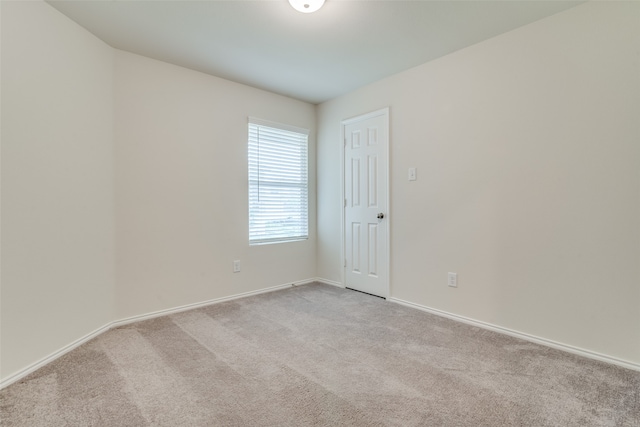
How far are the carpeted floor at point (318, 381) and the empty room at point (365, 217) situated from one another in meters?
0.02

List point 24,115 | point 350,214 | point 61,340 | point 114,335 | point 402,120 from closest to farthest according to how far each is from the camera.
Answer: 1. point 24,115
2. point 61,340
3. point 114,335
4. point 402,120
5. point 350,214

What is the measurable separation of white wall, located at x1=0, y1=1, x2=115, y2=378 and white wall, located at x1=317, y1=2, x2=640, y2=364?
8.86ft

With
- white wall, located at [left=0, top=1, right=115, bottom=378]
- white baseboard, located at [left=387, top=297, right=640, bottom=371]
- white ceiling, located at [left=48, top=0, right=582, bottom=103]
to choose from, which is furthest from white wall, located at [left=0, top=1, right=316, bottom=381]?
white baseboard, located at [left=387, top=297, right=640, bottom=371]

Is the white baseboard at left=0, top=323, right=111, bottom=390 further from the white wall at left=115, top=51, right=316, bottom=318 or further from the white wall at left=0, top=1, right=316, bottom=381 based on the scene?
the white wall at left=115, top=51, right=316, bottom=318

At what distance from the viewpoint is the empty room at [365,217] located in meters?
1.72

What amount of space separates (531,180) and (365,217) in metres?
1.67

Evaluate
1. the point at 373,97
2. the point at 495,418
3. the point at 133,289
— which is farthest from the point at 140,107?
the point at 495,418

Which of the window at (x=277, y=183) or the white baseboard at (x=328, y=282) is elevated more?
the window at (x=277, y=183)

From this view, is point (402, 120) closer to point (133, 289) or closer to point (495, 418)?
point (495, 418)

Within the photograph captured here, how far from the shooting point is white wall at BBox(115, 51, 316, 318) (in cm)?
265

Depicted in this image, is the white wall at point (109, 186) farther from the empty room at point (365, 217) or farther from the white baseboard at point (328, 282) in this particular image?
the white baseboard at point (328, 282)

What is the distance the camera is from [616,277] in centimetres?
195

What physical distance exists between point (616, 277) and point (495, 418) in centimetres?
133

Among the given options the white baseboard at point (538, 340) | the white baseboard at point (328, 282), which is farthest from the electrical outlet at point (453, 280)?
the white baseboard at point (328, 282)
